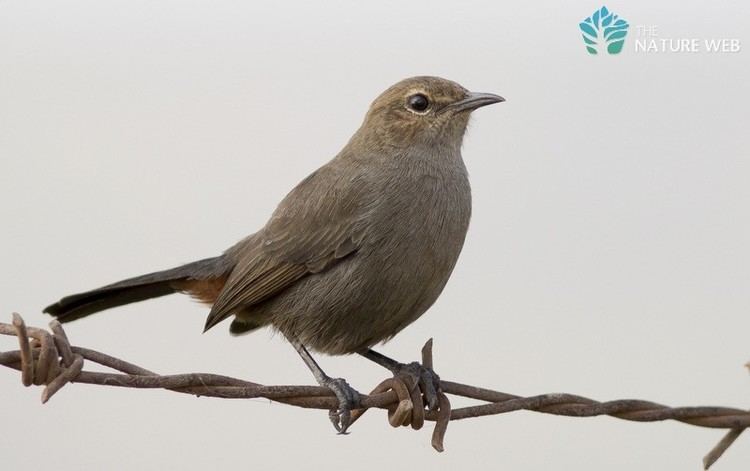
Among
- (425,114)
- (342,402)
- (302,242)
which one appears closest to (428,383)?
(342,402)

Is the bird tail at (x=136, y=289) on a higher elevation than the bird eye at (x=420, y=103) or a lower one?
lower

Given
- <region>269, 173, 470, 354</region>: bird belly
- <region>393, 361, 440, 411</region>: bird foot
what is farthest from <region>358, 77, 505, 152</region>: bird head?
<region>393, 361, 440, 411</region>: bird foot

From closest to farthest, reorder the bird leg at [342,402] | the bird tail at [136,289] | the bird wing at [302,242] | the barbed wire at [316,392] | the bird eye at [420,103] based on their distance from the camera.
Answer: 1. the barbed wire at [316,392]
2. the bird leg at [342,402]
3. the bird wing at [302,242]
4. the bird tail at [136,289]
5. the bird eye at [420,103]

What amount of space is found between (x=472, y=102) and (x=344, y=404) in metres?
2.13

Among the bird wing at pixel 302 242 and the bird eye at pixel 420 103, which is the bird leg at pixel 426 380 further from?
the bird eye at pixel 420 103

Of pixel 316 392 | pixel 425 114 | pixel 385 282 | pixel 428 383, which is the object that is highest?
pixel 425 114

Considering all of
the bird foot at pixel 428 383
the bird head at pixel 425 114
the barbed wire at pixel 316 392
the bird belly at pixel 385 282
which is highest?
the bird head at pixel 425 114

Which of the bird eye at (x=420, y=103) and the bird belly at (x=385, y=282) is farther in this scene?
the bird eye at (x=420, y=103)

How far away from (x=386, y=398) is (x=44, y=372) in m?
1.44

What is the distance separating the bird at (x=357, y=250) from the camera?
17.3 feet

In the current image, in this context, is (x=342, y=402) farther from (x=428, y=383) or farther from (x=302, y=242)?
(x=302, y=242)

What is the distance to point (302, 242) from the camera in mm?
5562

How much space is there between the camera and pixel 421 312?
5.47m

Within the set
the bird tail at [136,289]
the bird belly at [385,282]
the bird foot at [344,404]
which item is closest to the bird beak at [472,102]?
the bird belly at [385,282]
